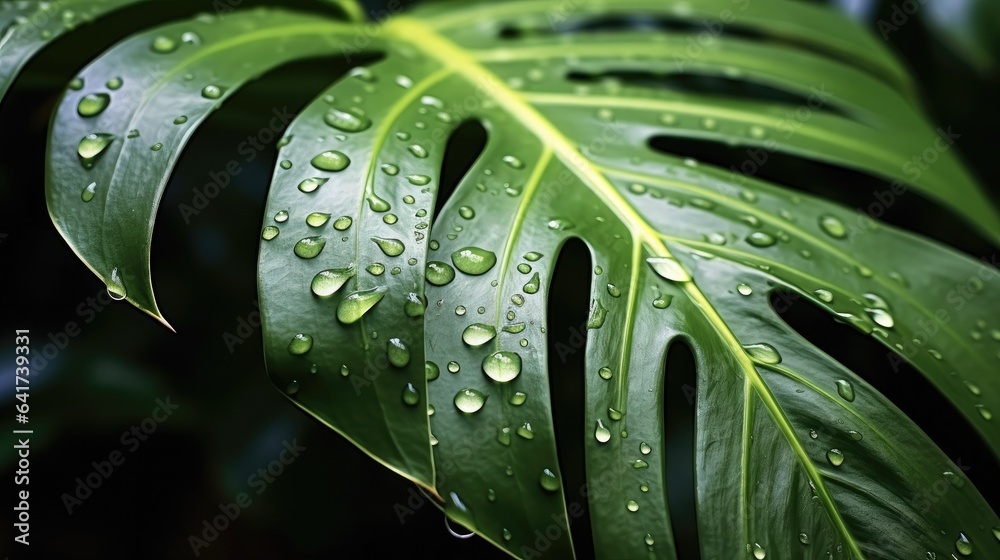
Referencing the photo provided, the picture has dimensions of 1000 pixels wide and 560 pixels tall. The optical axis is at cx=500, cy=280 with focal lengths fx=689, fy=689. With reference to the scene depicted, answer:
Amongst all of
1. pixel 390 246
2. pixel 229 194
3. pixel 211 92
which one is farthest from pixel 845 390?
pixel 229 194

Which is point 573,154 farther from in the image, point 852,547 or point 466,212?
point 852,547

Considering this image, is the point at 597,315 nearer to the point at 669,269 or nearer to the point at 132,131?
the point at 669,269

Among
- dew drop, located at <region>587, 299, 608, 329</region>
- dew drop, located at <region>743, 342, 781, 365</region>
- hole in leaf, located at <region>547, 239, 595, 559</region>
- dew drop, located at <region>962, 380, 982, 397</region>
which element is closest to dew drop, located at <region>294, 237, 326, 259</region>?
dew drop, located at <region>587, 299, 608, 329</region>

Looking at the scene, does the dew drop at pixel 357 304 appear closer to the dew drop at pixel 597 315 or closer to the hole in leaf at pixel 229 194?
the dew drop at pixel 597 315

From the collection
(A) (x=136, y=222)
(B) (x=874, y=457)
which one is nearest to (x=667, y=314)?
(B) (x=874, y=457)

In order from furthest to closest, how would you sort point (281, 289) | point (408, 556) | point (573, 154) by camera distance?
point (408, 556)
point (573, 154)
point (281, 289)

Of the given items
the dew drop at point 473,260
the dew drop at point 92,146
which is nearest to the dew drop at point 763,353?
the dew drop at point 473,260

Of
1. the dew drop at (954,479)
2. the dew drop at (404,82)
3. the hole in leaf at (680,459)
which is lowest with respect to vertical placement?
the hole in leaf at (680,459)

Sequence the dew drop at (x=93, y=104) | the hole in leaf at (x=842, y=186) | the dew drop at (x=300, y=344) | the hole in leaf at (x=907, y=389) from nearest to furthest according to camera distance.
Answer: the dew drop at (x=300, y=344)
the dew drop at (x=93, y=104)
the hole in leaf at (x=907, y=389)
the hole in leaf at (x=842, y=186)
